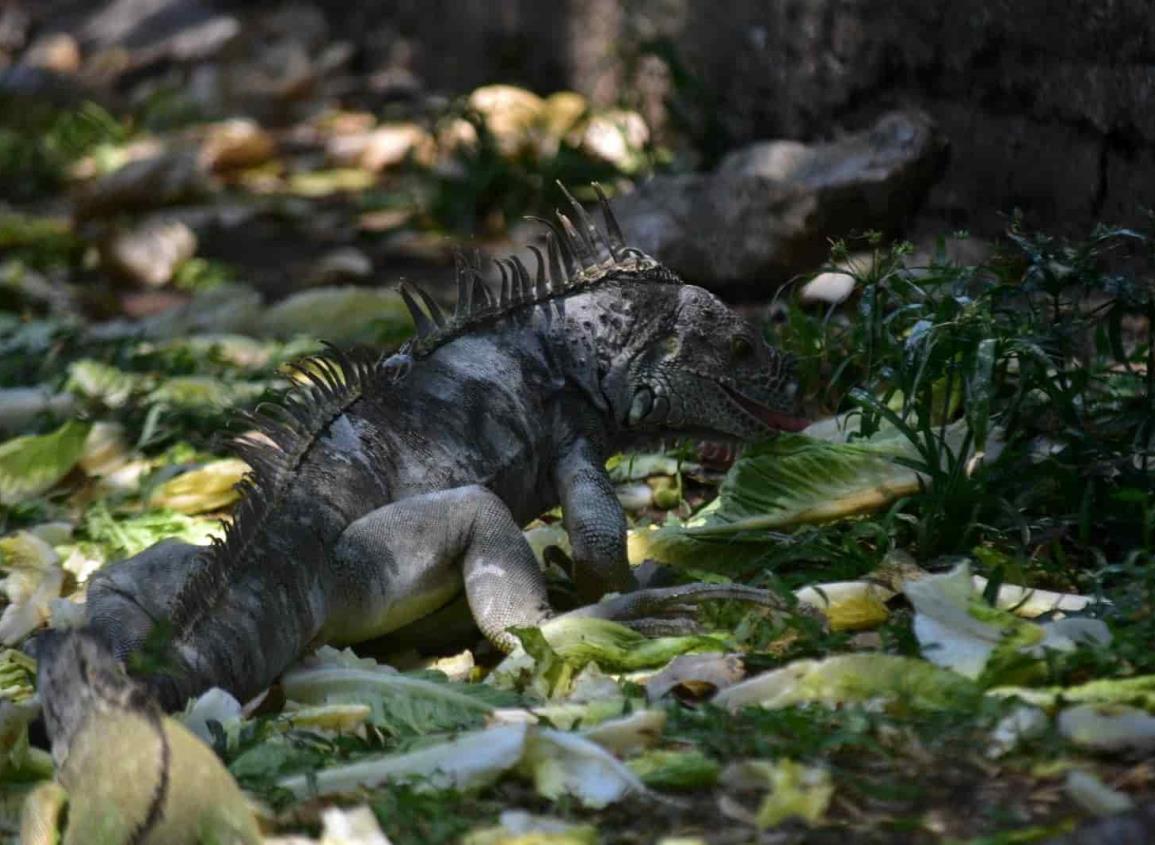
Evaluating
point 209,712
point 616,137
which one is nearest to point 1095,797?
point 209,712

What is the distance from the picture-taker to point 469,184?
12039 mm

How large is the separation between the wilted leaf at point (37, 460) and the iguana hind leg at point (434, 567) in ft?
8.43

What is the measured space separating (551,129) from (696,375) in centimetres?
728

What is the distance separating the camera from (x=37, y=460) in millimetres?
7070

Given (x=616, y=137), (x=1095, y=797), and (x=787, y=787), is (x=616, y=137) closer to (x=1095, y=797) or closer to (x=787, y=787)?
(x=787, y=787)

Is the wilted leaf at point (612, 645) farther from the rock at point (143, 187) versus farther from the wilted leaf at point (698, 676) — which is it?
the rock at point (143, 187)

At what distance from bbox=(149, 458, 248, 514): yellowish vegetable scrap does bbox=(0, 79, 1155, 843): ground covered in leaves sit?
13mm

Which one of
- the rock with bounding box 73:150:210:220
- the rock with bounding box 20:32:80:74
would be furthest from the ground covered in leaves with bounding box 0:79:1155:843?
the rock with bounding box 20:32:80:74

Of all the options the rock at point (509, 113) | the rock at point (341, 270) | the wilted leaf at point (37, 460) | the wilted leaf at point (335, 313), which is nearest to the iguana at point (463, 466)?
the wilted leaf at point (37, 460)

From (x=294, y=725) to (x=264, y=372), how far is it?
429 centimetres

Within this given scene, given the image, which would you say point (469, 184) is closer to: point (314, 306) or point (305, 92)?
point (314, 306)

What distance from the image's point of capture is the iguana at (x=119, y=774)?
11.7ft

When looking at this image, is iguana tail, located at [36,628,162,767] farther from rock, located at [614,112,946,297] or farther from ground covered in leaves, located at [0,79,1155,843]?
rock, located at [614,112,946,297]

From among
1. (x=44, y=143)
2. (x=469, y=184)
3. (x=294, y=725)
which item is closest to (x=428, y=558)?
(x=294, y=725)
